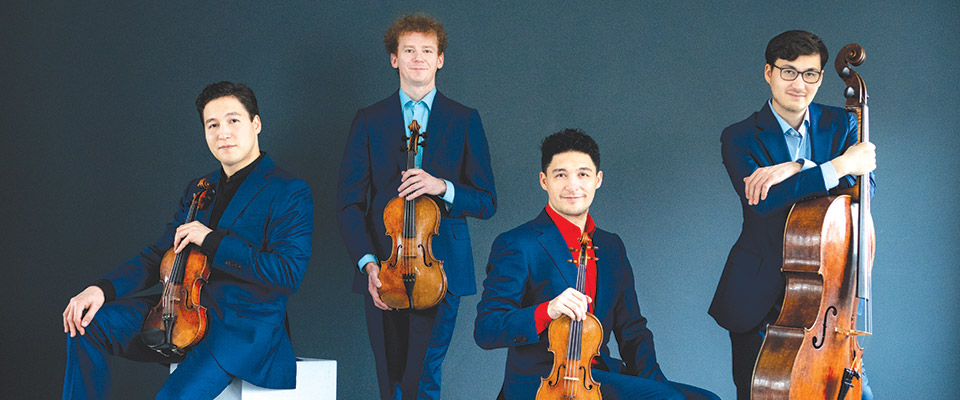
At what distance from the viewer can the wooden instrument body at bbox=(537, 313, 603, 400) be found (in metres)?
2.38

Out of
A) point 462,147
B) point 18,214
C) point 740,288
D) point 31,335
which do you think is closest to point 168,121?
point 18,214

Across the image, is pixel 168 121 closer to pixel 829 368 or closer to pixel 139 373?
pixel 139 373

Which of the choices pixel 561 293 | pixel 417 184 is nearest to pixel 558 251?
pixel 561 293

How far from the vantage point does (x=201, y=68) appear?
422cm

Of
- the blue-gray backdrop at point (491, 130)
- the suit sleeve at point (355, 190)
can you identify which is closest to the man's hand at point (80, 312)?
the suit sleeve at point (355, 190)

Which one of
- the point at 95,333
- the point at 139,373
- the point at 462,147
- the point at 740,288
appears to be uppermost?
the point at 462,147

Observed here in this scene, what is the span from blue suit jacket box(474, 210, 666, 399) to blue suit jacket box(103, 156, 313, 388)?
2.16 ft

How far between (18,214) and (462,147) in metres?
2.15

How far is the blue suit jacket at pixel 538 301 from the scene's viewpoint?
2.62m

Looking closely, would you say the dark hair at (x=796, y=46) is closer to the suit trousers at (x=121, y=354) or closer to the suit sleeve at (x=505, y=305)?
the suit sleeve at (x=505, y=305)

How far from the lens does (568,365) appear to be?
2.40 metres

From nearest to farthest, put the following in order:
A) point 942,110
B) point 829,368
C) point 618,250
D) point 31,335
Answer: point 829,368, point 618,250, point 31,335, point 942,110

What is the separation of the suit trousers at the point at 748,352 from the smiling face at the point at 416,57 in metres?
1.42

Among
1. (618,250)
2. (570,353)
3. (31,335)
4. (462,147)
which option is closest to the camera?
(570,353)
